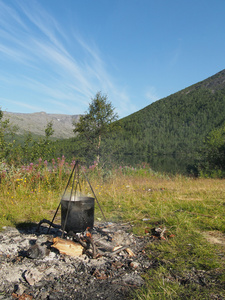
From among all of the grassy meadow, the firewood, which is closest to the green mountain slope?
the grassy meadow

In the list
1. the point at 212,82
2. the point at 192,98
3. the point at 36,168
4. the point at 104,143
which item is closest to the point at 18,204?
the point at 36,168

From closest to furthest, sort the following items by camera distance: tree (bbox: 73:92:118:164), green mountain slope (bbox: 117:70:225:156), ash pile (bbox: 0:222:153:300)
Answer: ash pile (bbox: 0:222:153:300)
tree (bbox: 73:92:118:164)
green mountain slope (bbox: 117:70:225:156)

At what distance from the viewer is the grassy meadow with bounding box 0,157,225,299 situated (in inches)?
90.9

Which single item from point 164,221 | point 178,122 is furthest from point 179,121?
point 164,221

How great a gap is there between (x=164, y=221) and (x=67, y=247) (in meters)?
2.19

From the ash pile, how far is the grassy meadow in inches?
9.7

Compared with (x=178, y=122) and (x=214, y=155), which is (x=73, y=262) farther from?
(x=178, y=122)

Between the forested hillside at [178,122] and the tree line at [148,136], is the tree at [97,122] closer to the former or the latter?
the tree line at [148,136]

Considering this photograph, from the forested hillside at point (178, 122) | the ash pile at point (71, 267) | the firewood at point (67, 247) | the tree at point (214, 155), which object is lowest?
the ash pile at point (71, 267)

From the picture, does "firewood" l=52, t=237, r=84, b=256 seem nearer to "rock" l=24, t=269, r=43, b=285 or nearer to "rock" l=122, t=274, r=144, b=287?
"rock" l=24, t=269, r=43, b=285

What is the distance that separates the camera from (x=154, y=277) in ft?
7.97

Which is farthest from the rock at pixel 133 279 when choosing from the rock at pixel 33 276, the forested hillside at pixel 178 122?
the forested hillside at pixel 178 122

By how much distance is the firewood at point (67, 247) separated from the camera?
9.66 feet

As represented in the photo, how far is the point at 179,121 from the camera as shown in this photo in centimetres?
12750
